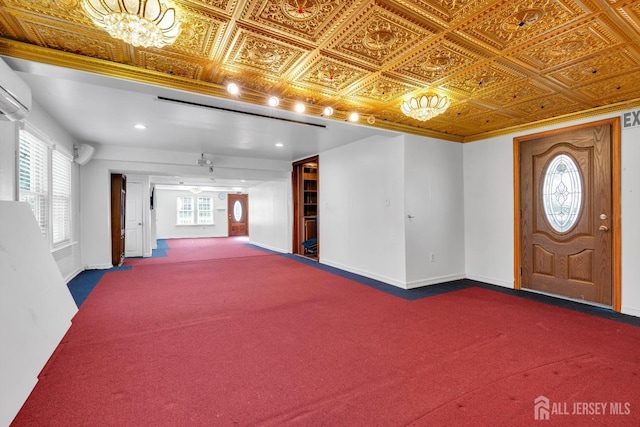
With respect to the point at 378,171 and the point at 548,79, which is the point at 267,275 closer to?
the point at 378,171

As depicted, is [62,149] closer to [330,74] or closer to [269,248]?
[330,74]

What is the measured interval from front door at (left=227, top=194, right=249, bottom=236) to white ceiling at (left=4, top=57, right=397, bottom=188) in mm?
7766

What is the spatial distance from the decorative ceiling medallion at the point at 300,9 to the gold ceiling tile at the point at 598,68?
2.33m

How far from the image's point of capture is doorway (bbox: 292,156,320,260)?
7.34m

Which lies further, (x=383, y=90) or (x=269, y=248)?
(x=269, y=248)

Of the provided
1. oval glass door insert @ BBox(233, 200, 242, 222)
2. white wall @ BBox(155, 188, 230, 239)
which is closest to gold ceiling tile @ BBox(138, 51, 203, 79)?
white wall @ BBox(155, 188, 230, 239)

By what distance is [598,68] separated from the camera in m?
2.61

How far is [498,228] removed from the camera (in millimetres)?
4578

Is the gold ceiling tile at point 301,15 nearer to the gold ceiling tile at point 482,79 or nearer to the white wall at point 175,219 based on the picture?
the gold ceiling tile at point 482,79

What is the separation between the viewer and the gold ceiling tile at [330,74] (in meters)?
2.57

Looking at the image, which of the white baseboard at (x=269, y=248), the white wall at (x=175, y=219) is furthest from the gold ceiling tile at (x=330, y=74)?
the white wall at (x=175, y=219)

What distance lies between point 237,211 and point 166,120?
33.8 feet

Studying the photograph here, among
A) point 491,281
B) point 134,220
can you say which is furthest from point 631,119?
point 134,220

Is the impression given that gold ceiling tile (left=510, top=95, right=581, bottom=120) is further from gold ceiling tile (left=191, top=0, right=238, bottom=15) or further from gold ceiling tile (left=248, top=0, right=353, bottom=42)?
gold ceiling tile (left=191, top=0, right=238, bottom=15)
